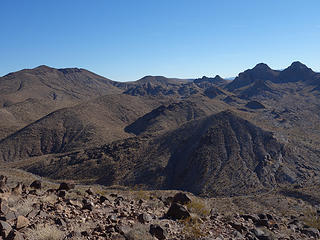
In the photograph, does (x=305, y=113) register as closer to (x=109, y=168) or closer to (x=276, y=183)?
(x=276, y=183)

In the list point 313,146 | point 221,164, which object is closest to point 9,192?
point 221,164

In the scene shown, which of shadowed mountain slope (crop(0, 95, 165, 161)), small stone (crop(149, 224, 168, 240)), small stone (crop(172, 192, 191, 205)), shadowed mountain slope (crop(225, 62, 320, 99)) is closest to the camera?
small stone (crop(149, 224, 168, 240))

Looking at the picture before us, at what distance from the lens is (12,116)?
94.0 m

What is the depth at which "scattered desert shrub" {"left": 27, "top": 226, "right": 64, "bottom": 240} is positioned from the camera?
21.0 feet

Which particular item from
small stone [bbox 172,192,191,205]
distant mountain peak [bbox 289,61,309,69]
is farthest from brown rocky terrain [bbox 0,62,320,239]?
distant mountain peak [bbox 289,61,309,69]

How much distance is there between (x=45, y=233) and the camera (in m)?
6.51

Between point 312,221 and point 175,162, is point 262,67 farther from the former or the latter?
point 312,221

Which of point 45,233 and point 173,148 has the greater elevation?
point 45,233

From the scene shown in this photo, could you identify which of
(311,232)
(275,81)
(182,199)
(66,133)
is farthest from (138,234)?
(275,81)

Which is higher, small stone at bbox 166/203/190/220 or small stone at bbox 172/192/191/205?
small stone at bbox 166/203/190/220

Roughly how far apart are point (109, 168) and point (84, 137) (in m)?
26.0

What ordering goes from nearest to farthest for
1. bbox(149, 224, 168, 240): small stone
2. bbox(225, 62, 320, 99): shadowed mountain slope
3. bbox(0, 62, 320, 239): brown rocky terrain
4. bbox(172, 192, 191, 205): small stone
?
bbox(149, 224, 168, 240): small stone, bbox(0, 62, 320, 239): brown rocky terrain, bbox(172, 192, 191, 205): small stone, bbox(225, 62, 320, 99): shadowed mountain slope

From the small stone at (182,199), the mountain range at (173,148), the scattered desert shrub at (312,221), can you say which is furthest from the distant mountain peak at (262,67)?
the small stone at (182,199)

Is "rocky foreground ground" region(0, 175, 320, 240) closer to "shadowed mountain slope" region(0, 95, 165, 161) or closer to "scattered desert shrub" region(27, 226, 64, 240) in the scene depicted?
"scattered desert shrub" region(27, 226, 64, 240)
